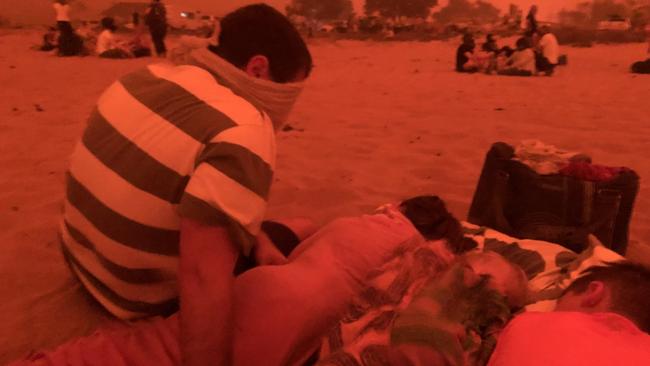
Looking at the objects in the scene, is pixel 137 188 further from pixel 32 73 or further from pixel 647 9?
pixel 647 9

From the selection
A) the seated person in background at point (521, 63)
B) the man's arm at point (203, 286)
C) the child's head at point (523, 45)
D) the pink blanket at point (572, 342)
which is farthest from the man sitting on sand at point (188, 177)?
the child's head at point (523, 45)

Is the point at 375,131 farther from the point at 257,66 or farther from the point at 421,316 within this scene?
the point at 421,316

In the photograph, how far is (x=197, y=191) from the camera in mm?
1158

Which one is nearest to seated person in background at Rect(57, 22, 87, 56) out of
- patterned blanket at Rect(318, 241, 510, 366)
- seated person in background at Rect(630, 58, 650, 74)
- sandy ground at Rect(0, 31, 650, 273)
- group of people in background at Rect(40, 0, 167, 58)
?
group of people in background at Rect(40, 0, 167, 58)

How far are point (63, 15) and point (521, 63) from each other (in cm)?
703

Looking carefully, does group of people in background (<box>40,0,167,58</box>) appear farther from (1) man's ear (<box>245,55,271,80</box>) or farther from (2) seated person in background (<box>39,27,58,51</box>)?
(1) man's ear (<box>245,55,271,80</box>)

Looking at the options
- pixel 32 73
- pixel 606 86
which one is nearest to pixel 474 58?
pixel 606 86

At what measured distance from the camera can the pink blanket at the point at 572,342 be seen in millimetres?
1099

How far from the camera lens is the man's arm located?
117 cm

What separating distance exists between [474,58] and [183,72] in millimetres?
7606

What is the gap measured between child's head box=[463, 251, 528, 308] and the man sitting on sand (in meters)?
0.61

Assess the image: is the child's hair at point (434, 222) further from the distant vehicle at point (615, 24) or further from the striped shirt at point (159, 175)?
A: the distant vehicle at point (615, 24)

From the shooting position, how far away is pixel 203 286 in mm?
1177

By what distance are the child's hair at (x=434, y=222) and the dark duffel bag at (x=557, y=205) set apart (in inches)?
13.9
